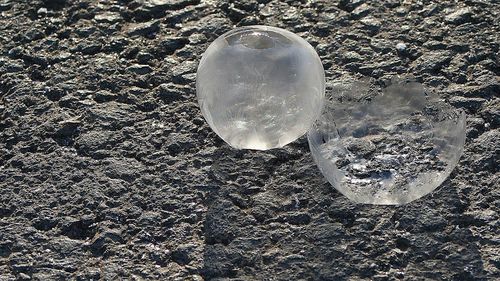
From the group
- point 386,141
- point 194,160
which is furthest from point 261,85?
point 386,141

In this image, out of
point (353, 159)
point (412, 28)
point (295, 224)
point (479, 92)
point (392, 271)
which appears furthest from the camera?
point (412, 28)

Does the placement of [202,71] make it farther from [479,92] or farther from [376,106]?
[479,92]

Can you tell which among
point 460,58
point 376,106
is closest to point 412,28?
point 460,58

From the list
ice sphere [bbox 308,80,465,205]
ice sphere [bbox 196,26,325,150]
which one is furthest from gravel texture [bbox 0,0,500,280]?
ice sphere [bbox 196,26,325,150]

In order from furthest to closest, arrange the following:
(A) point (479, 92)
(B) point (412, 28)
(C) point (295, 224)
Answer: (B) point (412, 28) < (A) point (479, 92) < (C) point (295, 224)

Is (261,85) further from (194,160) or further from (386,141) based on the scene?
(386,141)

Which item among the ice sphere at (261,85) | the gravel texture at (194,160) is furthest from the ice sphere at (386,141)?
the ice sphere at (261,85)

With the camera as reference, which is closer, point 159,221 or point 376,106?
point 159,221

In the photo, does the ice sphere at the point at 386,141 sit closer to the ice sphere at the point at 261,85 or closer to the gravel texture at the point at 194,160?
the gravel texture at the point at 194,160
